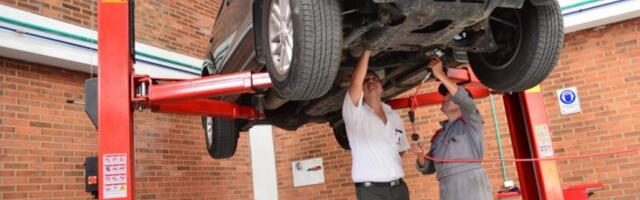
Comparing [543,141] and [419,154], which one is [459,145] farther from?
[543,141]

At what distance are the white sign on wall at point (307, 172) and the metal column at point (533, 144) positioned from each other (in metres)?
3.75

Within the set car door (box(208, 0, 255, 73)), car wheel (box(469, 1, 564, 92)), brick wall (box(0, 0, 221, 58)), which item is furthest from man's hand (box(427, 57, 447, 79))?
brick wall (box(0, 0, 221, 58))

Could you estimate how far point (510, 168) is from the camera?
6.41 meters

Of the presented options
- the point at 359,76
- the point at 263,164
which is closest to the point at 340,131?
the point at 359,76

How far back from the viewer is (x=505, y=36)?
338 centimetres

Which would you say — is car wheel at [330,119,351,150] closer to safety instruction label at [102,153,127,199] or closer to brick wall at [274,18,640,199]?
brick wall at [274,18,640,199]

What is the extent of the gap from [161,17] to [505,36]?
4829mm

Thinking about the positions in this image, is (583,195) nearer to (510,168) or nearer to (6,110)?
(510,168)

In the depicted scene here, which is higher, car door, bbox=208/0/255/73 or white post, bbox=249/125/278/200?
car door, bbox=208/0/255/73

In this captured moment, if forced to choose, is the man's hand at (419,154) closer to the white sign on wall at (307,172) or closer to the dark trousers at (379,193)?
the dark trousers at (379,193)

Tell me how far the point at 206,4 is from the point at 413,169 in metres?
3.62

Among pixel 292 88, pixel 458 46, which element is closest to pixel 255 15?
pixel 292 88

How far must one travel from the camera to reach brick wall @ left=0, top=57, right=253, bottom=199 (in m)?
5.23

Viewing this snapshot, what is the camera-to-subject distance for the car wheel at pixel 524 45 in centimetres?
311
